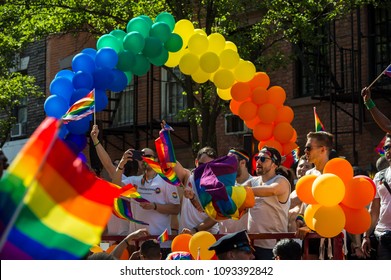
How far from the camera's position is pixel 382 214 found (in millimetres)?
7609

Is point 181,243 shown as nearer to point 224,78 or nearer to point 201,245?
point 201,245

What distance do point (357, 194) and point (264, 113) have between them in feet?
10.3

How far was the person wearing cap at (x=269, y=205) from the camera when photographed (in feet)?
25.5

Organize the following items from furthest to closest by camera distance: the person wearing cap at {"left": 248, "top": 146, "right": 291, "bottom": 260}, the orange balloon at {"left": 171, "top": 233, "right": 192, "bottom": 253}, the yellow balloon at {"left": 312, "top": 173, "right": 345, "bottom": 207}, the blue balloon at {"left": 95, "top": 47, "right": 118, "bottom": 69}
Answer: the blue balloon at {"left": 95, "top": 47, "right": 118, "bottom": 69}
the person wearing cap at {"left": 248, "top": 146, "right": 291, "bottom": 260}
the orange balloon at {"left": 171, "top": 233, "right": 192, "bottom": 253}
the yellow balloon at {"left": 312, "top": 173, "right": 345, "bottom": 207}

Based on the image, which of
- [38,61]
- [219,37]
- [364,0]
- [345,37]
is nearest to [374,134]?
[345,37]

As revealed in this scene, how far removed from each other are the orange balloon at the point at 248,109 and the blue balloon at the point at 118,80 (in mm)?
1466

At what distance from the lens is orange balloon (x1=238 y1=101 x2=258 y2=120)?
1025 cm

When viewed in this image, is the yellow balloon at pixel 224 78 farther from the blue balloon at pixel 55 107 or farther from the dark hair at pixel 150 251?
the dark hair at pixel 150 251

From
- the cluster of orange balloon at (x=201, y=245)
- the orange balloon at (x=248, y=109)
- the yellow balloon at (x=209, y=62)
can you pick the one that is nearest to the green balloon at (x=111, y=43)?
the yellow balloon at (x=209, y=62)

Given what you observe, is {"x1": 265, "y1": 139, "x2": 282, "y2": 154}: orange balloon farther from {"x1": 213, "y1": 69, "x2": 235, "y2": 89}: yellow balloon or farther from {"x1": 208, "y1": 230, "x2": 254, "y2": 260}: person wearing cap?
{"x1": 208, "y1": 230, "x2": 254, "y2": 260}: person wearing cap

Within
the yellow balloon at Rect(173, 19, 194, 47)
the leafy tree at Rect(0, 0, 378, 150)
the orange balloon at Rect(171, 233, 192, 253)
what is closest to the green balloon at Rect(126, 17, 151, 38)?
the yellow balloon at Rect(173, 19, 194, 47)

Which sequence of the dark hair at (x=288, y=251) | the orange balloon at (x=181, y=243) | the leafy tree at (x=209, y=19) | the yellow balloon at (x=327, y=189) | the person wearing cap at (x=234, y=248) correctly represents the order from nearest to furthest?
the person wearing cap at (x=234, y=248), the dark hair at (x=288, y=251), the yellow balloon at (x=327, y=189), the orange balloon at (x=181, y=243), the leafy tree at (x=209, y=19)

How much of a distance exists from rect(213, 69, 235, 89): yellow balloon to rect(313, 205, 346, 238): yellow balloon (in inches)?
132

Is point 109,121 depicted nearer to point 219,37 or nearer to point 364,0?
point 364,0
